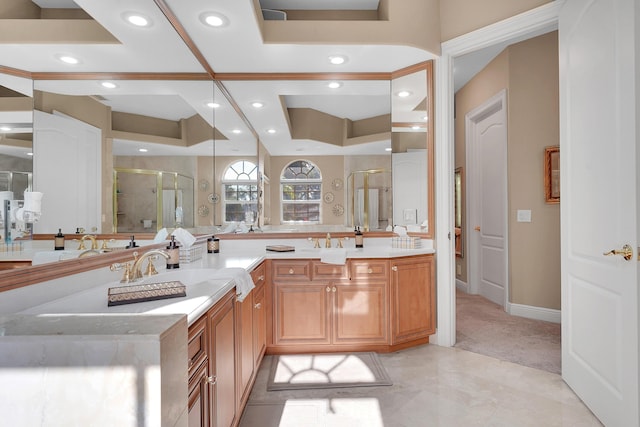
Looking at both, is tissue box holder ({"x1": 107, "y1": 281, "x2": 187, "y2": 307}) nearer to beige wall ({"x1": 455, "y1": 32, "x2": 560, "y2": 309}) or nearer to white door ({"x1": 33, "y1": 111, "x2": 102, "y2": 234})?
white door ({"x1": 33, "y1": 111, "x2": 102, "y2": 234})

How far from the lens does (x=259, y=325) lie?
2.33 meters

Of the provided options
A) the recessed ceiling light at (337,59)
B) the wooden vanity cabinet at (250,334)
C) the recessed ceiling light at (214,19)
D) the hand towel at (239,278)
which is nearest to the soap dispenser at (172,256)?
the hand towel at (239,278)

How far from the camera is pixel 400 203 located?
3076 mm

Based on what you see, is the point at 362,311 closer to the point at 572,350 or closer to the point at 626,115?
the point at 572,350

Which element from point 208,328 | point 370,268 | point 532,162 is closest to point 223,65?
point 370,268

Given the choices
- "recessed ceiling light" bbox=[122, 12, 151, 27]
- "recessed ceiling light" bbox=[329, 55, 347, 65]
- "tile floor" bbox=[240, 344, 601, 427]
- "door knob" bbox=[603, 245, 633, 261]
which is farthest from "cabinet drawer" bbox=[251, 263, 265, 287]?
"door knob" bbox=[603, 245, 633, 261]

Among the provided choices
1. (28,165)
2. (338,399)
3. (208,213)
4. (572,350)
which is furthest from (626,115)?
(208,213)

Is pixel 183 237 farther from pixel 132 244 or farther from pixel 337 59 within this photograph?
pixel 337 59

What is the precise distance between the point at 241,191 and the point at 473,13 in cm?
256

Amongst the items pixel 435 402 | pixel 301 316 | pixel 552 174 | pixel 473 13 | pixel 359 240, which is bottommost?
pixel 435 402

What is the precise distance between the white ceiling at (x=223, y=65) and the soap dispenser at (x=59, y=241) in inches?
20.4

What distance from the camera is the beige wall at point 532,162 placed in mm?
3438

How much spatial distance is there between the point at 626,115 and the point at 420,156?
4.89ft

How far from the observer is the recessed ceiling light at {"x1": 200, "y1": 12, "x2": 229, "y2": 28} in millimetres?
2113
